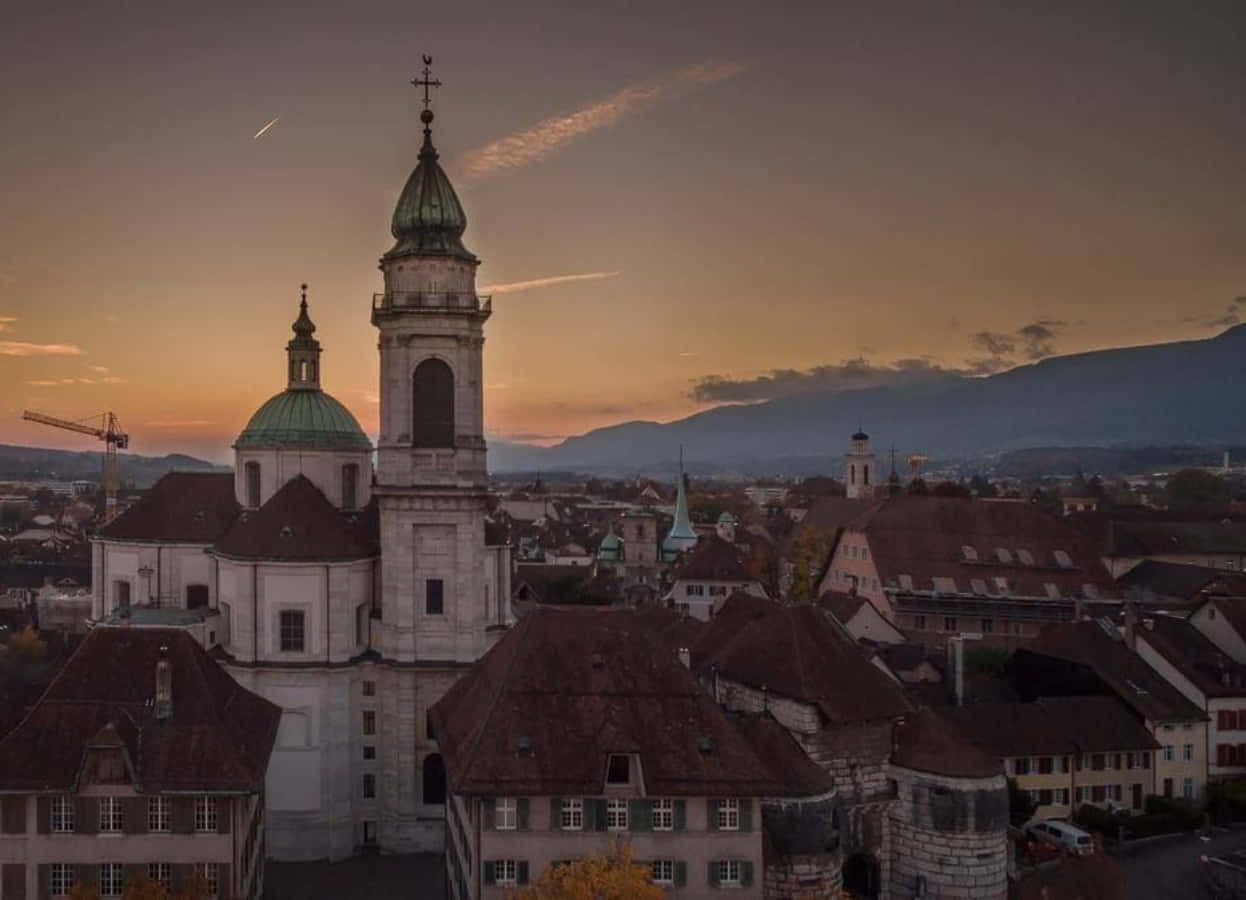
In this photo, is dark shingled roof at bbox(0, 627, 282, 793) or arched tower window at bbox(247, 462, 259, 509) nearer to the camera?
dark shingled roof at bbox(0, 627, 282, 793)

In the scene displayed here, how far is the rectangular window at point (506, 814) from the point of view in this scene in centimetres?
3644

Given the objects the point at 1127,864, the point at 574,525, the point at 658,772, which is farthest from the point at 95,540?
the point at 574,525

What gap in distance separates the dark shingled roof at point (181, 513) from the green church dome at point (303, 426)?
11.4 feet

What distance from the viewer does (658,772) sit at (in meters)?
37.0

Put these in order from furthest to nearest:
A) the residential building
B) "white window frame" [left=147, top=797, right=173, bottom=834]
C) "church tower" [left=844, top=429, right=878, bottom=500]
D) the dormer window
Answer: "church tower" [left=844, top=429, right=878, bottom=500], the residential building, "white window frame" [left=147, top=797, right=173, bottom=834], the dormer window

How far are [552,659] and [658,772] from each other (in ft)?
19.1

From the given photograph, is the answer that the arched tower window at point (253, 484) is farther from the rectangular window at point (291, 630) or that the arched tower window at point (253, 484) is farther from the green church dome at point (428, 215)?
the green church dome at point (428, 215)

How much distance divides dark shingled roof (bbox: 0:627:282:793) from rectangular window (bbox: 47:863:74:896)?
2.74 m

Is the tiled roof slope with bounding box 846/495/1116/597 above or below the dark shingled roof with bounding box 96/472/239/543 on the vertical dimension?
below

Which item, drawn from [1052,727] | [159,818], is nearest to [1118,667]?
[1052,727]

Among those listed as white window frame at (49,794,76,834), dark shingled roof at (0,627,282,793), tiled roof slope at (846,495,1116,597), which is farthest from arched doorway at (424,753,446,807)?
tiled roof slope at (846,495,1116,597)

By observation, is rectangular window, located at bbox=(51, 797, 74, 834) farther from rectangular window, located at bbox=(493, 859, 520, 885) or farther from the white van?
the white van

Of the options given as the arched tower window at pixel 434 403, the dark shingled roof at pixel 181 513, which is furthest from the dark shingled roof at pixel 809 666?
the dark shingled roof at pixel 181 513

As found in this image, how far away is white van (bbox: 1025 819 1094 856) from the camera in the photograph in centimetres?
4791
